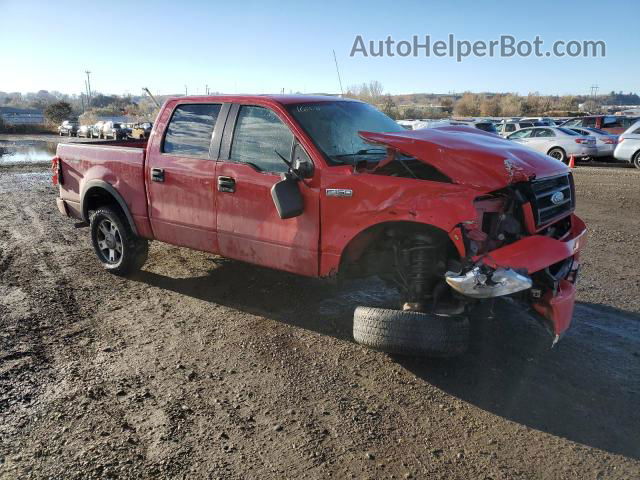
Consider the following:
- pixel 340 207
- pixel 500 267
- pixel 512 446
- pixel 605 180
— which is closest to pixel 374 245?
pixel 340 207

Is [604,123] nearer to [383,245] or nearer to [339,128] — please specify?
[339,128]

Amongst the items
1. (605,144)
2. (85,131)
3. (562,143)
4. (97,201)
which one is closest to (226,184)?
(97,201)

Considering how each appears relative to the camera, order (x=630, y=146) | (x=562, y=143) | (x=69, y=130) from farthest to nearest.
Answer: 1. (x=69, y=130)
2. (x=562, y=143)
3. (x=630, y=146)

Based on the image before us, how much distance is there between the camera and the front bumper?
3.43 meters

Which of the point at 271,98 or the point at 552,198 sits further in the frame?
the point at 271,98

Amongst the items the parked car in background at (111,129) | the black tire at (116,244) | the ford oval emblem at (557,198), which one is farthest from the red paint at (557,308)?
the parked car in background at (111,129)

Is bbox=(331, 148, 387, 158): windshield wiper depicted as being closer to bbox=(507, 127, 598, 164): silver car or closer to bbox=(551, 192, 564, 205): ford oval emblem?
bbox=(551, 192, 564, 205): ford oval emblem

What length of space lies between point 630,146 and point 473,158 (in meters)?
16.7

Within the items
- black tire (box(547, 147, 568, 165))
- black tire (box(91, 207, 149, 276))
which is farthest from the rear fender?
black tire (box(547, 147, 568, 165))

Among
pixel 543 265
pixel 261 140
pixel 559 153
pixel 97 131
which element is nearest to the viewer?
pixel 543 265

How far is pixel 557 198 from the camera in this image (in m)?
4.03

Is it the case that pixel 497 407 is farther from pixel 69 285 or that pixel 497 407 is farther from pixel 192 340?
pixel 69 285

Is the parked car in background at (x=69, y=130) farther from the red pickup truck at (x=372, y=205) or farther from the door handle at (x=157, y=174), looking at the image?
the red pickup truck at (x=372, y=205)

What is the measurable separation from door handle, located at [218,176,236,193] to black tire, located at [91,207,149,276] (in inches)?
66.2
